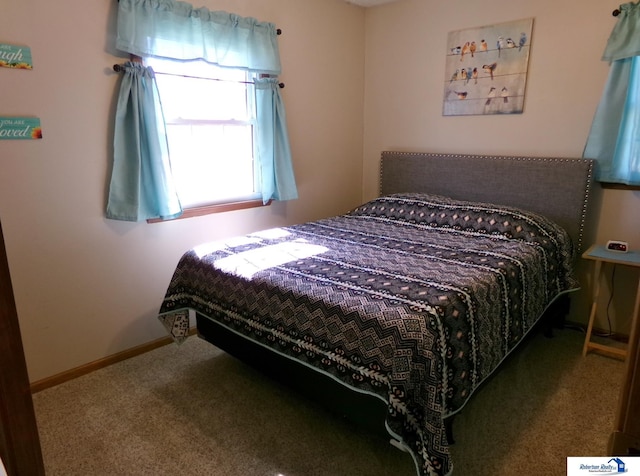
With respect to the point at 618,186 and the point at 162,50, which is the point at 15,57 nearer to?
the point at 162,50

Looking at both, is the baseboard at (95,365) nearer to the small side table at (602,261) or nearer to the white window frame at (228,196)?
the white window frame at (228,196)

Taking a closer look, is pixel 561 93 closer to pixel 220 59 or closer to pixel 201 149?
pixel 220 59

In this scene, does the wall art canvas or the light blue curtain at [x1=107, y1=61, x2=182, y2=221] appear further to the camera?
the wall art canvas

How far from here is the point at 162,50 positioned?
243cm

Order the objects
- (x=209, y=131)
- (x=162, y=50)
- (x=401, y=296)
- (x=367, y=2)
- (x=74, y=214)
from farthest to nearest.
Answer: (x=367, y=2) → (x=209, y=131) → (x=162, y=50) → (x=74, y=214) → (x=401, y=296)

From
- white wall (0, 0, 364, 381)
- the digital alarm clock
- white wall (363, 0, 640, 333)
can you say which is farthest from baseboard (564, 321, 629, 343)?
white wall (0, 0, 364, 381)

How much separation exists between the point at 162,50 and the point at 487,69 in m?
2.28

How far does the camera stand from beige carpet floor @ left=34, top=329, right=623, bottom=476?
5.78 ft

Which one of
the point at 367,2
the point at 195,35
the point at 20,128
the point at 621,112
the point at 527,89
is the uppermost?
the point at 367,2

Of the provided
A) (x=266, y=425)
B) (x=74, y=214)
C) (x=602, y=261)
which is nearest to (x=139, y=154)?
(x=74, y=214)

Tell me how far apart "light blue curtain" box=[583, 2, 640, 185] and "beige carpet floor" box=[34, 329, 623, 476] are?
1.22 m

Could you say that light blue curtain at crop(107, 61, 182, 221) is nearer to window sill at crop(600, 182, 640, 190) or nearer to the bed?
the bed

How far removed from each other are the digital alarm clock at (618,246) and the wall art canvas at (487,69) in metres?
1.11

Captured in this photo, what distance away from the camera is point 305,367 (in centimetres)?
184
